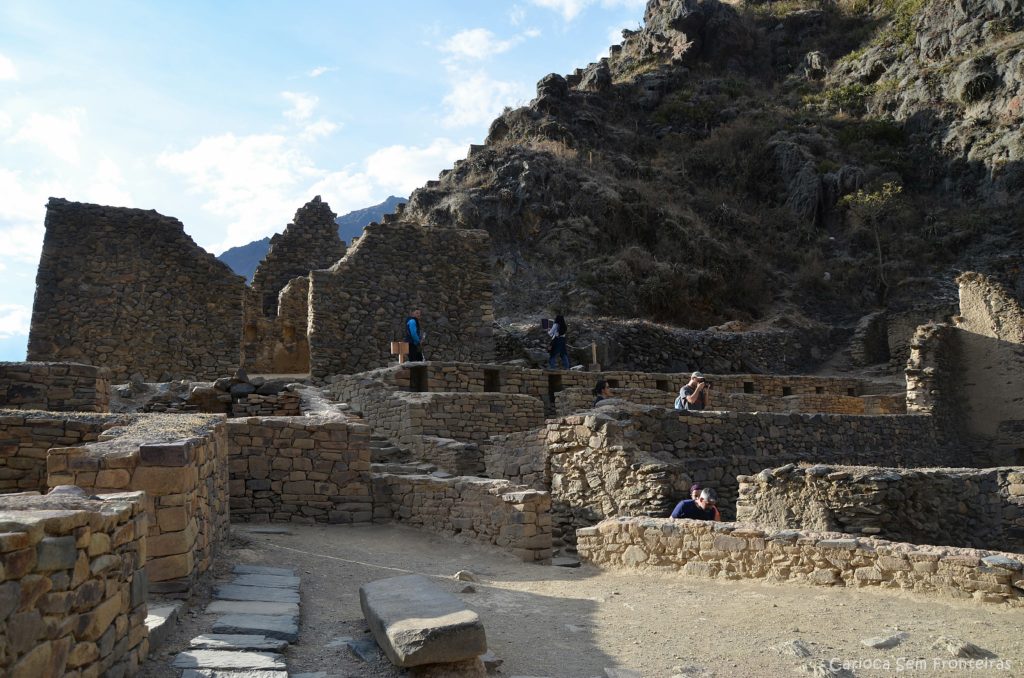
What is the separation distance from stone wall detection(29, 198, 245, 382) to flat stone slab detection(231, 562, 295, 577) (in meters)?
11.1

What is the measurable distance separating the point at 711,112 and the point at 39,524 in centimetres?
5202

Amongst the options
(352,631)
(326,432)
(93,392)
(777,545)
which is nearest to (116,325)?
(93,392)

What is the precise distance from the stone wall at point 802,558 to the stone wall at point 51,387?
24.3 ft

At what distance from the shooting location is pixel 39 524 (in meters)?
3.14

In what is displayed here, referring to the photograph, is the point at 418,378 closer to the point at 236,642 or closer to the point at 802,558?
the point at 802,558

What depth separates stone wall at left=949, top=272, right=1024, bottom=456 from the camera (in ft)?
59.9

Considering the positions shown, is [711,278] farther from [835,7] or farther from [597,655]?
[835,7]

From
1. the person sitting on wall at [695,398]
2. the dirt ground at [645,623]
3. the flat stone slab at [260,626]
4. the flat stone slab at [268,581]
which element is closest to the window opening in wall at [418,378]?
the person sitting on wall at [695,398]

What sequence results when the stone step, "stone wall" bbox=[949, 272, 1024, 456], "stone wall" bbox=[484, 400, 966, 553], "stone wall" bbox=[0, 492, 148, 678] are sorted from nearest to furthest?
"stone wall" bbox=[0, 492, 148, 678] → the stone step → "stone wall" bbox=[484, 400, 966, 553] → "stone wall" bbox=[949, 272, 1024, 456]

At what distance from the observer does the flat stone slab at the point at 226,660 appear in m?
4.19

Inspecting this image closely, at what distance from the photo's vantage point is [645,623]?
6.06m

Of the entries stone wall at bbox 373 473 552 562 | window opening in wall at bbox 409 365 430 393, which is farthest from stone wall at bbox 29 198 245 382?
stone wall at bbox 373 473 552 562

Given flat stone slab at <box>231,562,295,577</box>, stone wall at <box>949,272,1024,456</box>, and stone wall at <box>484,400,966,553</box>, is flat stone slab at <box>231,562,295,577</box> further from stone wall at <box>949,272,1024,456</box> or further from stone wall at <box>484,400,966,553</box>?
stone wall at <box>949,272,1024,456</box>

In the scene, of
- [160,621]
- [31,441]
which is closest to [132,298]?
[31,441]
